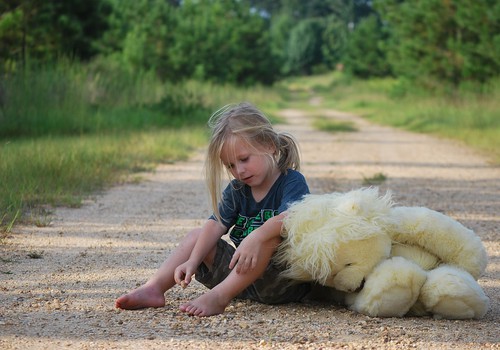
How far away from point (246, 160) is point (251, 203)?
25 centimetres

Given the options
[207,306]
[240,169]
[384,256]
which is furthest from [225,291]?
[384,256]

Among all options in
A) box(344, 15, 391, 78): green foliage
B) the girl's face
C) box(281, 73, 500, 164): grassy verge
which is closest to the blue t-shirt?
the girl's face

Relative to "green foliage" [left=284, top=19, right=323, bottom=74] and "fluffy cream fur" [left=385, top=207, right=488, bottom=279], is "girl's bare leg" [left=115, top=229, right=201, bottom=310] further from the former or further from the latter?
"green foliage" [left=284, top=19, right=323, bottom=74]

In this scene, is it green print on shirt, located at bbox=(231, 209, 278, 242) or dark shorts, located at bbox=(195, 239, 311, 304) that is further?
green print on shirt, located at bbox=(231, 209, 278, 242)

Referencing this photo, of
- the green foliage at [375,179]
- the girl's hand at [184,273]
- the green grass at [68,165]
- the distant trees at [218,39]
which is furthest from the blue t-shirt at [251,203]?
the distant trees at [218,39]

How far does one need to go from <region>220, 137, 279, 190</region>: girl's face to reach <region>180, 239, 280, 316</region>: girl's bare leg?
0.37m

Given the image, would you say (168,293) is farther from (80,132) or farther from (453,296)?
(80,132)

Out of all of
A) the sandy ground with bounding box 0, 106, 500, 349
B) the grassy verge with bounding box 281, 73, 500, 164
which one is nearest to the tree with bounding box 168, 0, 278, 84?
the grassy verge with bounding box 281, 73, 500, 164

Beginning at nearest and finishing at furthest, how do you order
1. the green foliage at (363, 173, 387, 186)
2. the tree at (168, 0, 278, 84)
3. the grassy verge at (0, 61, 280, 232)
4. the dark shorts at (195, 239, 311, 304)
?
the dark shorts at (195, 239, 311, 304)
the grassy verge at (0, 61, 280, 232)
the green foliage at (363, 173, 387, 186)
the tree at (168, 0, 278, 84)

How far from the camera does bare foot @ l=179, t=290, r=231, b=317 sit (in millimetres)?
3643

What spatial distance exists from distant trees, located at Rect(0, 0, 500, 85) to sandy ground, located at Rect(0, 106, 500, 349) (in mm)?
7351

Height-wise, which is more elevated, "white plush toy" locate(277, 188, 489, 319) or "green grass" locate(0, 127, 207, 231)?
"white plush toy" locate(277, 188, 489, 319)

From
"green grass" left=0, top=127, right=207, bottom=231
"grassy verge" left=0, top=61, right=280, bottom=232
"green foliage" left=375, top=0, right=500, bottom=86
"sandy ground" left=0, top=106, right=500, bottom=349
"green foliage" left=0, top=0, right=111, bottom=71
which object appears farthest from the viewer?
"green foliage" left=375, top=0, right=500, bottom=86

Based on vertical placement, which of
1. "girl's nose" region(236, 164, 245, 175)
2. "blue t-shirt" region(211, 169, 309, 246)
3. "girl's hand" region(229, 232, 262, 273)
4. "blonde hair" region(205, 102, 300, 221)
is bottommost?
"girl's hand" region(229, 232, 262, 273)
